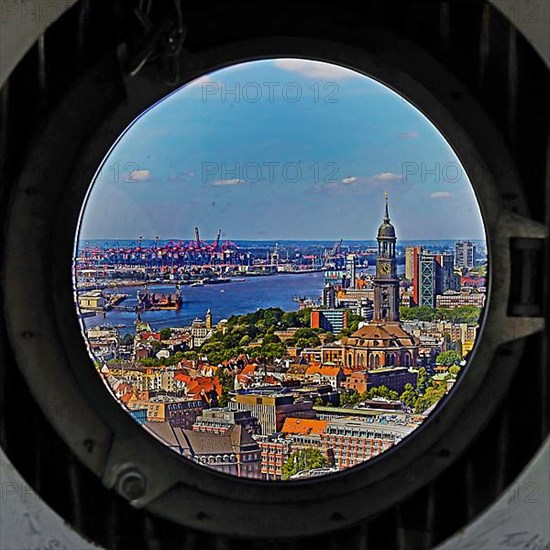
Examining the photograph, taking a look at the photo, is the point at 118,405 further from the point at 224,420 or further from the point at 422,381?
the point at 422,381

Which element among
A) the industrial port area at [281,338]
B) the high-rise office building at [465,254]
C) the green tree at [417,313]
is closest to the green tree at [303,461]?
the industrial port area at [281,338]

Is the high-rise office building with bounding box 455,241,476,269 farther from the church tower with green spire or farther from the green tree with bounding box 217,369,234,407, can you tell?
the green tree with bounding box 217,369,234,407

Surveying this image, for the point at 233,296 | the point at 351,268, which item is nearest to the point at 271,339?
the point at 233,296

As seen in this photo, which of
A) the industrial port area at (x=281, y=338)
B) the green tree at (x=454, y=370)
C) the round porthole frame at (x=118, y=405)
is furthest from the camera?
the industrial port area at (x=281, y=338)

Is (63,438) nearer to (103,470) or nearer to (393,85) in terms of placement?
(103,470)

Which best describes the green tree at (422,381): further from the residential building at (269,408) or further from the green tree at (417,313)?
the residential building at (269,408)
